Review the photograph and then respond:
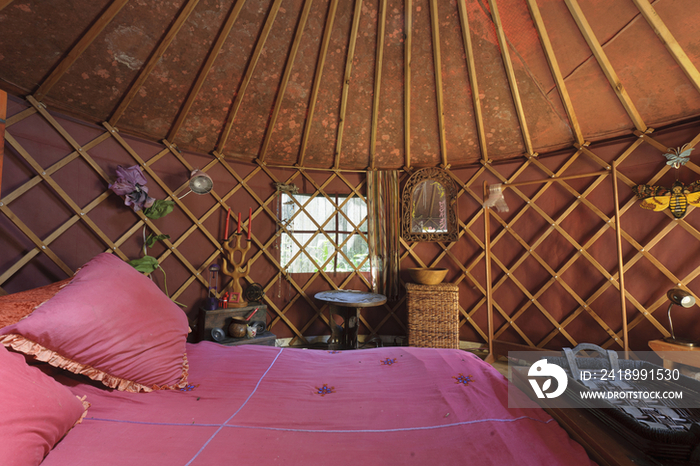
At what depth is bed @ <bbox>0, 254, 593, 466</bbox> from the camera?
22.8 inches

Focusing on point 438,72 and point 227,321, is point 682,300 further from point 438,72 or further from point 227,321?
point 227,321

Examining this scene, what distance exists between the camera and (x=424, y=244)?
3.00 meters

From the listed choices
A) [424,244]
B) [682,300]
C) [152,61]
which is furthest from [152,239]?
[682,300]

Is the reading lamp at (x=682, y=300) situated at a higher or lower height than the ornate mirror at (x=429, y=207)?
lower

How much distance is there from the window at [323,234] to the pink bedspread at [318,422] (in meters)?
1.87

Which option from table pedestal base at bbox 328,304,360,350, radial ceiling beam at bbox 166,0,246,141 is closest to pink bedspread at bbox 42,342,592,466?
table pedestal base at bbox 328,304,360,350

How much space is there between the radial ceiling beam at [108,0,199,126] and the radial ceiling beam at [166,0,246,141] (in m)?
0.19

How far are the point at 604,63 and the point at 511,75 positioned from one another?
1.76ft

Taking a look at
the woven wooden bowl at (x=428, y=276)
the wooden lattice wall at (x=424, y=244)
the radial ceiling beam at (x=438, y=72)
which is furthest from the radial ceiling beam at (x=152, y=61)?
the woven wooden bowl at (x=428, y=276)

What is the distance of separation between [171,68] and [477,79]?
7.17 ft

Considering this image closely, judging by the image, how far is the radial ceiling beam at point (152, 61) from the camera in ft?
5.65

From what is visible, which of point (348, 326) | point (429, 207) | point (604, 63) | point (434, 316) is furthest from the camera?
point (429, 207)

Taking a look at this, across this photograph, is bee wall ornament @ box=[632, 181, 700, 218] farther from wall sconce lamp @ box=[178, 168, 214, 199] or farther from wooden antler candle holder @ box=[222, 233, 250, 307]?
wall sconce lamp @ box=[178, 168, 214, 199]

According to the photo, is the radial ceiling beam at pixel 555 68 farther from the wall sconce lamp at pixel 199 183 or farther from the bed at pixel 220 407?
the wall sconce lamp at pixel 199 183
